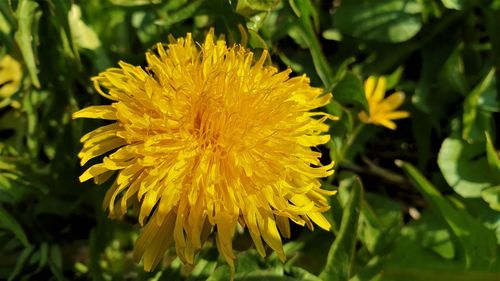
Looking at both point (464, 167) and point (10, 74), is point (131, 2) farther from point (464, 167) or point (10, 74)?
point (464, 167)

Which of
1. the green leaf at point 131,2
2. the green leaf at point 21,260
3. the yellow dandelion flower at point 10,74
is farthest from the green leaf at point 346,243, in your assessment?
the yellow dandelion flower at point 10,74

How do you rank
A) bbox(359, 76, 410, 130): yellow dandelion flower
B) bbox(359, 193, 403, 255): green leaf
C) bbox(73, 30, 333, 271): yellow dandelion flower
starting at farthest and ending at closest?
bbox(359, 76, 410, 130): yellow dandelion flower, bbox(359, 193, 403, 255): green leaf, bbox(73, 30, 333, 271): yellow dandelion flower

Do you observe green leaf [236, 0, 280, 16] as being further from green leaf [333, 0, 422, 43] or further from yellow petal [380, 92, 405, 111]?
yellow petal [380, 92, 405, 111]

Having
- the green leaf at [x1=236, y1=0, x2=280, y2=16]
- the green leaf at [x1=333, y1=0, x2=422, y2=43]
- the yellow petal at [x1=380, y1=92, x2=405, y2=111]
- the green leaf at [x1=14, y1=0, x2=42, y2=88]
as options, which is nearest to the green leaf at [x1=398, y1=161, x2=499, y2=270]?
the yellow petal at [x1=380, y1=92, x2=405, y2=111]

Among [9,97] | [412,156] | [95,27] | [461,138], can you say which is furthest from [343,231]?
[9,97]

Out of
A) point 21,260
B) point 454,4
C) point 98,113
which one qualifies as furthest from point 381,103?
point 21,260

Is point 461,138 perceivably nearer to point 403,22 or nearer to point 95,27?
point 403,22
